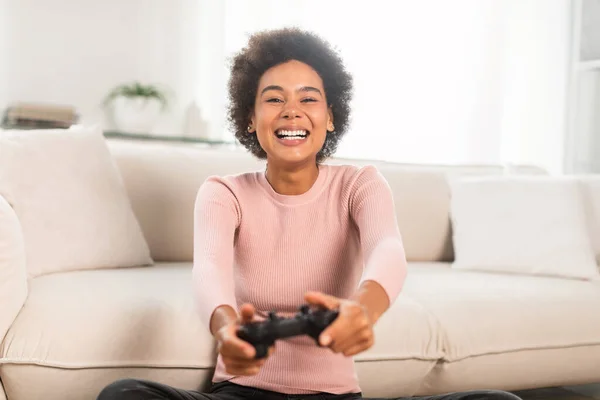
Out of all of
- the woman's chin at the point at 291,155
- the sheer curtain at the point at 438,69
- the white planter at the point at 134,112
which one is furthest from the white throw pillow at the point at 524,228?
the white planter at the point at 134,112

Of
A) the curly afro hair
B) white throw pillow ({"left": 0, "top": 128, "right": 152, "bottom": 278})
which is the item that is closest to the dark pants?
the curly afro hair

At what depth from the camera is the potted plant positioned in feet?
9.89

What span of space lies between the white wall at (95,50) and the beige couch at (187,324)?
1113mm

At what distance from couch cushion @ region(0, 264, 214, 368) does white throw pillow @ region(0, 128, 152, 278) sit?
177 mm

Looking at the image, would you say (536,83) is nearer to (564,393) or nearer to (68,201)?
(564,393)

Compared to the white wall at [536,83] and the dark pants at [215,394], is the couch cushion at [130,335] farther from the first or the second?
the white wall at [536,83]

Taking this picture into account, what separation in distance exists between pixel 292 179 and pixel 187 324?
413mm

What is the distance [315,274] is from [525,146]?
2.84 m

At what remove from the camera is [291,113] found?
119 cm

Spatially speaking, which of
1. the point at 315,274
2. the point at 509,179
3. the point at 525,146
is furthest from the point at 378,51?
the point at 315,274

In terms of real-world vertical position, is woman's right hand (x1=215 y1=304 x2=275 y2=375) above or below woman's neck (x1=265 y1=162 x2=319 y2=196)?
below

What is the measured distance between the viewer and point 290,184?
1.27m

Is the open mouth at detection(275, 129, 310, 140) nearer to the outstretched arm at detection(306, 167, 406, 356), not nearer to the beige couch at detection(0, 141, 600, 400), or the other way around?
the outstretched arm at detection(306, 167, 406, 356)

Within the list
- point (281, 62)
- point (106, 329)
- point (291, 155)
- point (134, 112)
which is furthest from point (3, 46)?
point (291, 155)
